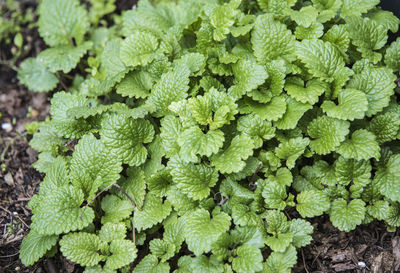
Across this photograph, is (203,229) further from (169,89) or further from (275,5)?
(275,5)

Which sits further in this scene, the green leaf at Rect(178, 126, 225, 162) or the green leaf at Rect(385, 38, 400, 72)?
the green leaf at Rect(385, 38, 400, 72)

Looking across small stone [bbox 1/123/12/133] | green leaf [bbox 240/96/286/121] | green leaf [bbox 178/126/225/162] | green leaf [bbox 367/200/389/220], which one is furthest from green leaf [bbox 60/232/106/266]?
green leaf [bbox 367/200/389/220]

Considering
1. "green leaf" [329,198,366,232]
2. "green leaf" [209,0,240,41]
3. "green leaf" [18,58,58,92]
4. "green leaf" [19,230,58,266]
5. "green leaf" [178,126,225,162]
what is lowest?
"green leaf" [329,198,366,232]

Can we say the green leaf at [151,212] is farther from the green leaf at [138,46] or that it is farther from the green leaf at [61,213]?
the green leaf at [138,46]

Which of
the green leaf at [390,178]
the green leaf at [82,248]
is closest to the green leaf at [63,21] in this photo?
the green leaf at [82,248]

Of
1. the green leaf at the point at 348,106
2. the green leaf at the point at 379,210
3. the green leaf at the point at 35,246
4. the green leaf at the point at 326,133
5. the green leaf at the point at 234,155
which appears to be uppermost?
the green leaf at the point at 348,106

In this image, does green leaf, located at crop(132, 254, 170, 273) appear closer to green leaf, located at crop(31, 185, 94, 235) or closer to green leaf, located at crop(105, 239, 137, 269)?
green leaf, located at crop(105, 239, 137, 269)

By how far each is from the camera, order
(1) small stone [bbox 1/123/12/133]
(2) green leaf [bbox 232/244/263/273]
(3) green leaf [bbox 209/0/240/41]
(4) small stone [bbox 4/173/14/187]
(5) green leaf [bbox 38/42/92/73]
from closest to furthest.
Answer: (2) green leaf [bbox 232/244/263/273] < (3) green leaf [bbox 209/0/240/41] < (4) small stone [bbox 4/173/14/187] < (5) green leaf [bbox 38/42/92/73] < (1) small stone [bbox 1/123/12/133]
